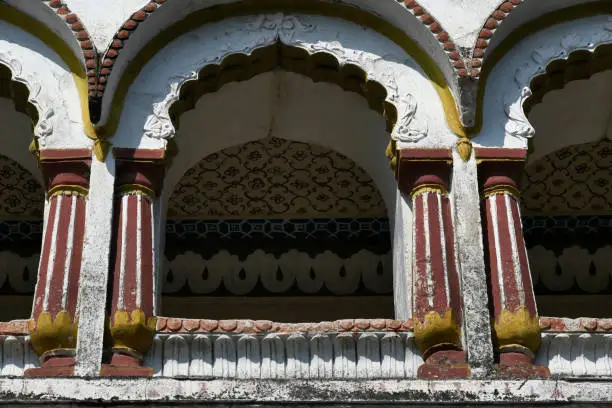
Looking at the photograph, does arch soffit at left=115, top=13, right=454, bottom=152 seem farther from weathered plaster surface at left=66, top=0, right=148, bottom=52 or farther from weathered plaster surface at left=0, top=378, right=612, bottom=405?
weathered plaster surface at left=0, top=378, right=612, bottom=405

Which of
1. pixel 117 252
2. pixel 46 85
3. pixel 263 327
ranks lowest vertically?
pixel 263 327

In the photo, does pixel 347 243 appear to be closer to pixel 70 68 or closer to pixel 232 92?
pixel 232 92

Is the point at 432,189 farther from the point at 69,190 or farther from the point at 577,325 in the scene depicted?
the point at 69,190

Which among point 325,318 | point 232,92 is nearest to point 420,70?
point 232,92

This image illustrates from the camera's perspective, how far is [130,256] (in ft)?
31.2

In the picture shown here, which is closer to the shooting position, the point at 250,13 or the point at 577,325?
the point at 577,325

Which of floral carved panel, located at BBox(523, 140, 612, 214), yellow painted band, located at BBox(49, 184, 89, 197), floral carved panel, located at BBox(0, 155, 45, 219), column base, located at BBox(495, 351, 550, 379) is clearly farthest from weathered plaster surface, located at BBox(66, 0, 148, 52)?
floral carved panel, located at BBox(523, 140, 612, 214)

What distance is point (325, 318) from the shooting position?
491 inches

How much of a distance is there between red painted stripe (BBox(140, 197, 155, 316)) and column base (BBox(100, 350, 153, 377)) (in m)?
0.26

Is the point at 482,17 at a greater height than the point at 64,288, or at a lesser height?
greater

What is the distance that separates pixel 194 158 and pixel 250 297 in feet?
6.28

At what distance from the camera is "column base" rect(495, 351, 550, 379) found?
9.05 metres

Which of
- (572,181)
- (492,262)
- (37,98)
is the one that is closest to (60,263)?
(37,98)

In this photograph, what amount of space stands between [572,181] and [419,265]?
284 cm
